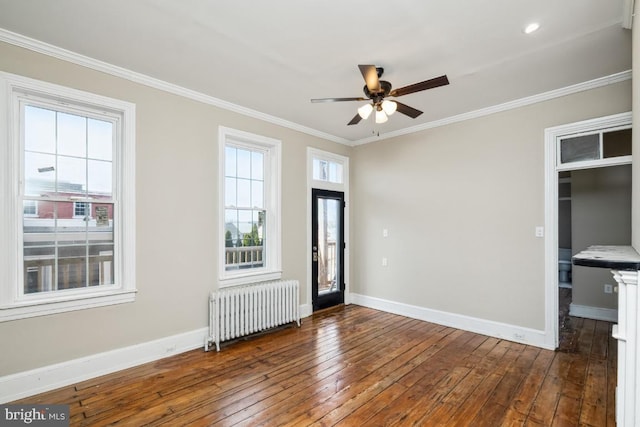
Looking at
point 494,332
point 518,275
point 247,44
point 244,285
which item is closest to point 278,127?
point 247,44

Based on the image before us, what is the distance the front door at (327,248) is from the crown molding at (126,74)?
1369 mm

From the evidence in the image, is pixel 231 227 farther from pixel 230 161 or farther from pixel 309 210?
pixel 309 210

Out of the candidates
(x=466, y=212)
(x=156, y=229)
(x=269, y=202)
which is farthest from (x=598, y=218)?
(x=156, y=229)

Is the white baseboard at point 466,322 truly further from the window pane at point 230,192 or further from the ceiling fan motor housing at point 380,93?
the ceiling fan motor housing at point 380,93

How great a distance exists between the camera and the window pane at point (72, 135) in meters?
2.84

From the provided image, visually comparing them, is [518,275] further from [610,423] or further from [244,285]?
[244,285]

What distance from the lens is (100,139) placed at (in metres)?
3.05

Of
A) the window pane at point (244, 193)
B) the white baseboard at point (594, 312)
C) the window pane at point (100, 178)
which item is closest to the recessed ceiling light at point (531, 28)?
the window pane at point (244, 193)

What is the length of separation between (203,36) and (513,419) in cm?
379

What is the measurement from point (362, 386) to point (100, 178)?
317cm

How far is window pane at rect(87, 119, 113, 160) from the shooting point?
3.00 metres

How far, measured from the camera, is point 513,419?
89.2 inches

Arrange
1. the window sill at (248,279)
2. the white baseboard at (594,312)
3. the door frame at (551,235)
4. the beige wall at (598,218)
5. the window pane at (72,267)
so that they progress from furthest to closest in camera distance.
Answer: the white baseboard at (594,312)
the beige wall at (598,218)
the window sill at (248,279)
the door frame at (551,235)
the window pane at (72,267)

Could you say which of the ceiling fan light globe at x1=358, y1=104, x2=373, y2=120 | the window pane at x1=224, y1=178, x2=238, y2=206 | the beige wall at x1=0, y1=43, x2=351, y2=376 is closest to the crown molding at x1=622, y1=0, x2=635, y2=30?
the ceiling fan light globe at x1=358, y1=104, x2=373, y2=120
